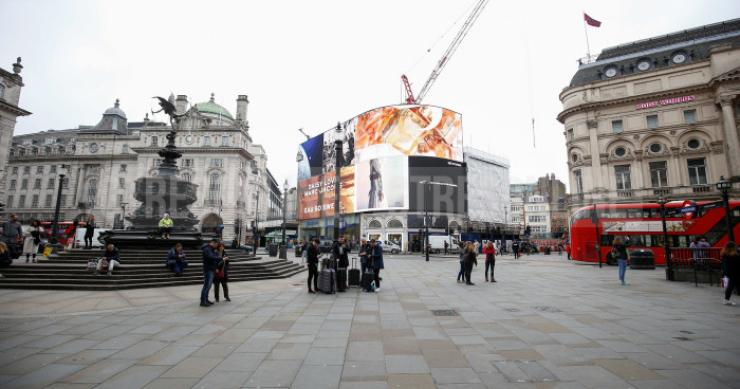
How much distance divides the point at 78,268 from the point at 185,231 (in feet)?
17.5

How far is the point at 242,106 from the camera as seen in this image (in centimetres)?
6344

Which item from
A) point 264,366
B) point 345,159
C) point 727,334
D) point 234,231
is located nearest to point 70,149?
point 234,231

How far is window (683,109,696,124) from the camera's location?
33688 millimetres

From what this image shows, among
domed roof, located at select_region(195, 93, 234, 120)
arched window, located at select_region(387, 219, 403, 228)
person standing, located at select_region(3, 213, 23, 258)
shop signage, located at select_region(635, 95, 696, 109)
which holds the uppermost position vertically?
domed roof, located at select_region(195, 93, 234, 120)

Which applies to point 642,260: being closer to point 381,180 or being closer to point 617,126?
point 617,126

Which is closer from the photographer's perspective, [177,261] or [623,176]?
[177,261]

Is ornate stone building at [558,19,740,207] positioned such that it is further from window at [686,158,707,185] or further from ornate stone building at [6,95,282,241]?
ornate stone building at [6,95,282,241]

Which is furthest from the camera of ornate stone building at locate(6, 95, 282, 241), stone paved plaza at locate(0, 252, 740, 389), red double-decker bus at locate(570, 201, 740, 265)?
ornate stone building at locate(6, 95, 282, 241)

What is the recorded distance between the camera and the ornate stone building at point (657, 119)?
104 feet

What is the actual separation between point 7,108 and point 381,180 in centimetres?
4349

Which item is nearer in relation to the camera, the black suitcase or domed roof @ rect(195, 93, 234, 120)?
the black suitcase

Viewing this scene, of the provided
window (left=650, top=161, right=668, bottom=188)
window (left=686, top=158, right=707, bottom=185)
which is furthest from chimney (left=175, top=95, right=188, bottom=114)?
window (left=686, top=158, right=707, bottom=185)

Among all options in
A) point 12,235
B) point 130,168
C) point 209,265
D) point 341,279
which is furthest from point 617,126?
point 130,168

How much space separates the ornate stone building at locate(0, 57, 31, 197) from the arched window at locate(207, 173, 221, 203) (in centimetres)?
2224
